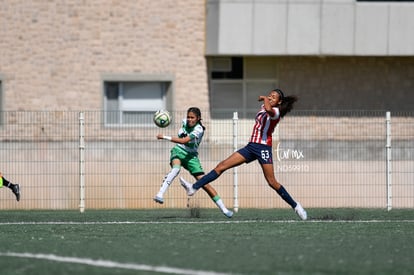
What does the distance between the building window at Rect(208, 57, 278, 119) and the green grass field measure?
10.9 m

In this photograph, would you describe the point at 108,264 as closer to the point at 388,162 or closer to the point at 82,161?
the point at 82,161

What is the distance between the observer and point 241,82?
2939cm

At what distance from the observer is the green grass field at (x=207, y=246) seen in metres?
11.3

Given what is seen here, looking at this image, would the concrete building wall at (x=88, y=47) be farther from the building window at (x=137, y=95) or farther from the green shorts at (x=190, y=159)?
the green shorts at (x=190, y=159)

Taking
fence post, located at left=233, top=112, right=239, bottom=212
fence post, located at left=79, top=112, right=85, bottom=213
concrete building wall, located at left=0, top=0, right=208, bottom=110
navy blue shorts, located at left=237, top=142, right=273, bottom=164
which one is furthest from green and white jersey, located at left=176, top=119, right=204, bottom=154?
concrete building wall, located at left=0, top=0, right=208, bottom=110

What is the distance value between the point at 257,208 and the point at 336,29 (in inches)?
220

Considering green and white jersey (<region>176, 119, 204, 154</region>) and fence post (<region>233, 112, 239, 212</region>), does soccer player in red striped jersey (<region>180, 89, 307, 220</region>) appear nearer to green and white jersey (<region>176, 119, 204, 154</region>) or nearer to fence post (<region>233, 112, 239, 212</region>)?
green and white jersey (<region>176, 119, 204, 154</region>)

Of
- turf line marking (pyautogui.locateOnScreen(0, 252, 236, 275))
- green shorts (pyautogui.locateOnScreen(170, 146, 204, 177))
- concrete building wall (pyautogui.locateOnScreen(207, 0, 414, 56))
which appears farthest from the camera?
concrete building wall (pyautogui.locateOnScreen(207, 0, 414, 56))

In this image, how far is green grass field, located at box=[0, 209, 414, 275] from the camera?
11.3m

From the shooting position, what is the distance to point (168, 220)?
1817cm

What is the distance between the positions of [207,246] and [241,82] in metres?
16.4

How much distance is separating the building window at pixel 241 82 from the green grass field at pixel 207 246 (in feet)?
35.8

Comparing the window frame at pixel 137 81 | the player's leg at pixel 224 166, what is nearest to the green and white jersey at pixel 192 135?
the player's leg at pixel 224 166

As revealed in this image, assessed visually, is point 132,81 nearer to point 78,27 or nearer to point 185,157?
point 78,27
